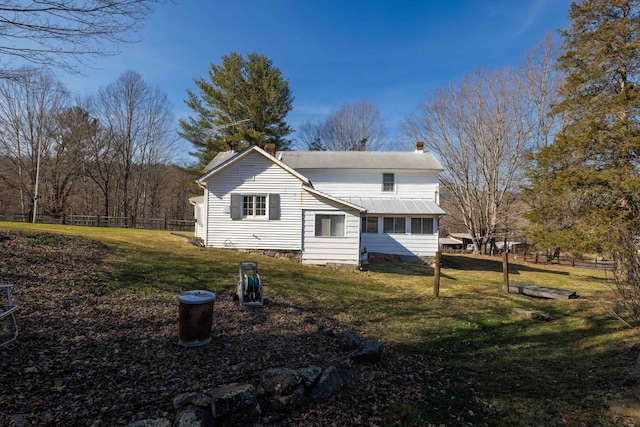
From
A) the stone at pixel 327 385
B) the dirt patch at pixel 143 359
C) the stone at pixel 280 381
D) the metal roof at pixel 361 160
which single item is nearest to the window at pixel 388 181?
the metal roof at pixel 361 160

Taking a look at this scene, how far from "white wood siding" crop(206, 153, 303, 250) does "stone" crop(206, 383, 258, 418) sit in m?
12.1

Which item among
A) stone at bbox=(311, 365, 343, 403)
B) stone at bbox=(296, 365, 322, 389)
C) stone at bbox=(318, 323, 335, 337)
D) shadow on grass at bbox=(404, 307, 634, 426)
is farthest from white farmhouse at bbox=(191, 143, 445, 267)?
stone at bbox=(296, 365, 322, 389)

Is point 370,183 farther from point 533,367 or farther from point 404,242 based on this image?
point 533,367

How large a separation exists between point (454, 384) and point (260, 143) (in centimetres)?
2800

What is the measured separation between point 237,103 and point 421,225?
22.1m

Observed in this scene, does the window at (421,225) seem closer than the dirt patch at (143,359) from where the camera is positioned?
No

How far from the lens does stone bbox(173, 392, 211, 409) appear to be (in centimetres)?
305

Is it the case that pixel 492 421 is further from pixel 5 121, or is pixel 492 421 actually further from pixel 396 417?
pixel 5 121

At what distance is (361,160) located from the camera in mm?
22391

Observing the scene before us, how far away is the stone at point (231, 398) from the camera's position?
3033 millimetres

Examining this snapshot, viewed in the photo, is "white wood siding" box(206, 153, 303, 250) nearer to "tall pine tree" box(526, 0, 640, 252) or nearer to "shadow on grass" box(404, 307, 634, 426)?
"shadow on grass" box(404, 307, 634, 426)

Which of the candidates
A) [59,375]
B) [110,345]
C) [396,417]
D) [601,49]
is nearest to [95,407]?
[59,375]

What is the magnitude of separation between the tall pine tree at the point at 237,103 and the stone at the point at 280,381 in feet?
93.2

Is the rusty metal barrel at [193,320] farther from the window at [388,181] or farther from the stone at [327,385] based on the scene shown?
the window at [388,181]
